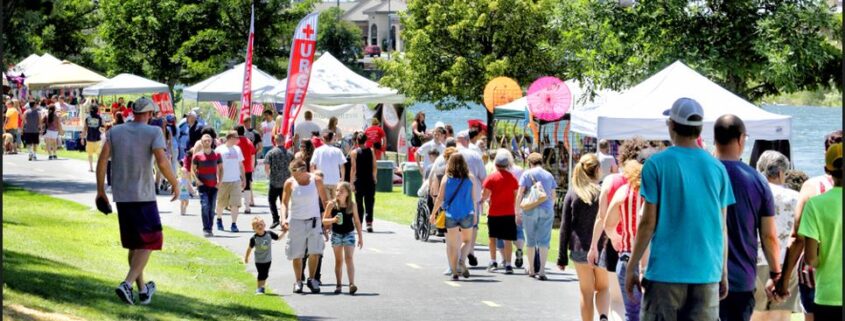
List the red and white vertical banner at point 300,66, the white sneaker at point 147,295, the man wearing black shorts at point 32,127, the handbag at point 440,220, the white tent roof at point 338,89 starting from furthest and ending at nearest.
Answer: the man wearing black shorts at point 32,127
the white tent roof at point 338,89
the red and white vertical banner at point 300,66
the handbag at point 440,220
the white sneaker at point 147,295

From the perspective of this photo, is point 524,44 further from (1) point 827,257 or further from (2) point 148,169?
(1) point 827,257

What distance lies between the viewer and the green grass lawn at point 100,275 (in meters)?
11.6

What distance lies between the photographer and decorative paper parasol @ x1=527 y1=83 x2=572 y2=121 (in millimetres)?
24938

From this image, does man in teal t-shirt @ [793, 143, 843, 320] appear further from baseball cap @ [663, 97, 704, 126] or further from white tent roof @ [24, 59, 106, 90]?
white tent roof @ [24, 59, 106, 90]

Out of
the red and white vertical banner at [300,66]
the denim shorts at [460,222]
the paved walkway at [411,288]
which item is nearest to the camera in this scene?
the paved walkway at [411,288]

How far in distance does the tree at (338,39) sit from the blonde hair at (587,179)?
134 metres

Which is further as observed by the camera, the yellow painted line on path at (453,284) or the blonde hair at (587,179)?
the yellow painted line on path at (453,284)

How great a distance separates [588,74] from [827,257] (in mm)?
18590

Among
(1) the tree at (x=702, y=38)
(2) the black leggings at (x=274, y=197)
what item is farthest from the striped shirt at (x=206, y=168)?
(1) the tree at (x=702, y=38)

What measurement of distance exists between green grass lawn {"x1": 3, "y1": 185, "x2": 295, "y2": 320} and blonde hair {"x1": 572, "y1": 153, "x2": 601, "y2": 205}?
114 inches

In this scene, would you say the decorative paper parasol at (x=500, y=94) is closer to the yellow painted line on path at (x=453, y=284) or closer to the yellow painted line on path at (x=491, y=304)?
the yellow painted line on path at (x=453, y=284)

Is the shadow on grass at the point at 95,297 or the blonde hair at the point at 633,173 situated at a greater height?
the blonde hair at the point at 633,173

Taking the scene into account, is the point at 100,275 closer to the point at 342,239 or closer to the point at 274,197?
the point at 342,239

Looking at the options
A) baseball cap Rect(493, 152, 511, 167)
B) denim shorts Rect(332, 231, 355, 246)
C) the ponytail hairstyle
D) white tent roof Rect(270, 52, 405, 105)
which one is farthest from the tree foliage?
the ponytail hairstyle
